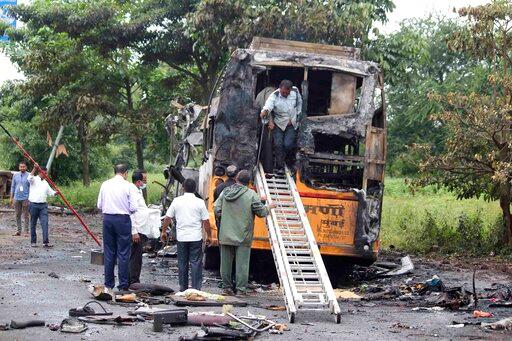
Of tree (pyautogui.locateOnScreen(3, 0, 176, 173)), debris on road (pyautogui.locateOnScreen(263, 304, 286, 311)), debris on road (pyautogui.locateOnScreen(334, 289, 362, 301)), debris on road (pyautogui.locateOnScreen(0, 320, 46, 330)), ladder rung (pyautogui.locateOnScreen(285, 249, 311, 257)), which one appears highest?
tree (pyautogui.locateOnScreen(3, 0, 176, 173))

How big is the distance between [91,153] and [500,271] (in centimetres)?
2750

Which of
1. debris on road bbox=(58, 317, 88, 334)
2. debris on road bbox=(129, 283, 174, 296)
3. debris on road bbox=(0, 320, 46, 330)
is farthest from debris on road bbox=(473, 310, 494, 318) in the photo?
debris on road bbox=(0, 320, 46, 330)

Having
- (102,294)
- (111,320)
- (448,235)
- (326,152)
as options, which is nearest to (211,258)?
(326,152)

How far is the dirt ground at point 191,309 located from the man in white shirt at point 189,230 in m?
0.72

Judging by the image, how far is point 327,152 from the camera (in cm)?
1381

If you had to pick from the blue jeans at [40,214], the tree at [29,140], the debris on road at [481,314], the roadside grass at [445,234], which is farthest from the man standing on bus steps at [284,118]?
the tree at [29,140]

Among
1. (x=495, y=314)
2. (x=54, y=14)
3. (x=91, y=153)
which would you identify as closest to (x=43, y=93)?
(x=54, y=14)

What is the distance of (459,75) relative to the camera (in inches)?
1577

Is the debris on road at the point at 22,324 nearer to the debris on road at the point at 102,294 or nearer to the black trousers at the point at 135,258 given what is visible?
the debris on road at the point at 102,294

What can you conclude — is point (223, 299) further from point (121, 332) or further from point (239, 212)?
point (121, 332)

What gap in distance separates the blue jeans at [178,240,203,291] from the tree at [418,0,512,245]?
5.97 metres

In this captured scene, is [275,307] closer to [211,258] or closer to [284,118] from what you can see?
[284,118]

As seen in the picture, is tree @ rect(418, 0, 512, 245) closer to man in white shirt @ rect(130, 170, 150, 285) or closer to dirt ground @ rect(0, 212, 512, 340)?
dirt ground @ rect(0, 212, 512, 340)

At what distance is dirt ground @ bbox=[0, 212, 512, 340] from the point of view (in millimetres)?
8180
